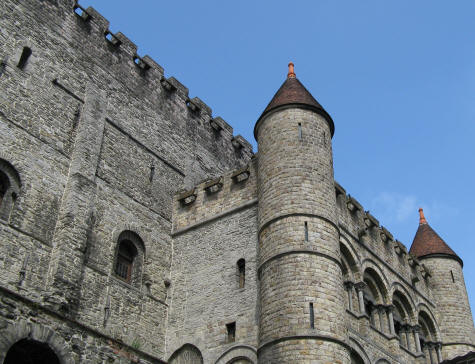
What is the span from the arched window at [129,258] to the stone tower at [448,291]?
10939 millimetres

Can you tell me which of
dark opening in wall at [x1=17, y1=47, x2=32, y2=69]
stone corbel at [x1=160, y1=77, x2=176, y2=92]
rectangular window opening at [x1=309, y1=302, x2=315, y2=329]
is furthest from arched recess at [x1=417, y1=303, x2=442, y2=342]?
dark opening in wall at [x1=17, y1=47, x2=32, y2=69]

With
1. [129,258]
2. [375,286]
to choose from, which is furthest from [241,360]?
[375,286]

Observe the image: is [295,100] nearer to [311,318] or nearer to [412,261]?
[311,318]

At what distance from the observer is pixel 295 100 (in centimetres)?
1986

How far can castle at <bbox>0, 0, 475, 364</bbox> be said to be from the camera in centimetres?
1599

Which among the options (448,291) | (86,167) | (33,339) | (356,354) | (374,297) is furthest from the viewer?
(448,291)

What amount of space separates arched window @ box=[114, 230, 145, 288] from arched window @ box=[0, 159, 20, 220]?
134 inches

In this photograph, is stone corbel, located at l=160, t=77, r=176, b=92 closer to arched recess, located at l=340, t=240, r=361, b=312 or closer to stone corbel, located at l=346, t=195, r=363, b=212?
stone corbel, located at l=346, t=195, r=363, b=212

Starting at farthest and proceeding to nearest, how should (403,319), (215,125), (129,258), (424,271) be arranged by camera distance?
(215,125) → (424,271) → (403,319) → (129,258)

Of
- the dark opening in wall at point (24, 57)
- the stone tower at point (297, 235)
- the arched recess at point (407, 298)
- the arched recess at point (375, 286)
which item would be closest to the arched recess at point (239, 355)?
the stone tower at point (297, 235)

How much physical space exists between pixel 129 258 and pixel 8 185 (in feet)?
14.0

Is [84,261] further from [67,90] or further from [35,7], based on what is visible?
[35,7]

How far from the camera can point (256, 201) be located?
19.4 m

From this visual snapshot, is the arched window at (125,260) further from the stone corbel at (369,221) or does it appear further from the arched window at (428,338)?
the arched window at (428,338)
